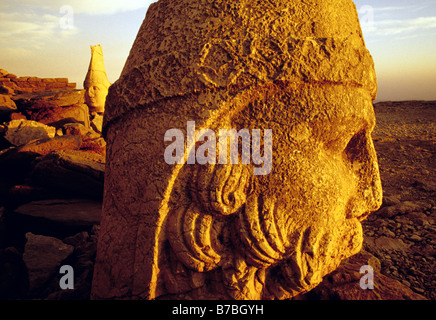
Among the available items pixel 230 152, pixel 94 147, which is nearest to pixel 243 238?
pixel 230 152

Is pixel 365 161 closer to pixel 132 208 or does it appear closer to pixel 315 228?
pixel 315 228

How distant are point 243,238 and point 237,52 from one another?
0.85 metres

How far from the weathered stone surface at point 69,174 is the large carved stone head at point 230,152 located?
145cm

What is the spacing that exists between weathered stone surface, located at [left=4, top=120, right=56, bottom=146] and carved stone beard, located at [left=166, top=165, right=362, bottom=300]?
12.2ft

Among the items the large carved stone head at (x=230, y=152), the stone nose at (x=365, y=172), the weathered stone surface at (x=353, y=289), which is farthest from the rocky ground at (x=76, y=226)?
the large carved stone head at (x=230, y=152)

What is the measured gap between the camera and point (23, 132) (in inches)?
168

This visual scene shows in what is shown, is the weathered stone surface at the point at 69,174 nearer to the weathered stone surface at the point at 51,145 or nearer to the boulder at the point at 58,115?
the weathered stone surface at the point at 51,145

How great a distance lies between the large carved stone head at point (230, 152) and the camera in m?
1.40

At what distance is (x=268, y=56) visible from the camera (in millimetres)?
1393

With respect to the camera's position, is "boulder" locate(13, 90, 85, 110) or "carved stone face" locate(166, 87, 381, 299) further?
"boulder" locate(13, 90, 85, 110)

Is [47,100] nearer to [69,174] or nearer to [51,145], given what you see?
[51,145]

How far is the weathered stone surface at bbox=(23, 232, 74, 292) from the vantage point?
2144mm

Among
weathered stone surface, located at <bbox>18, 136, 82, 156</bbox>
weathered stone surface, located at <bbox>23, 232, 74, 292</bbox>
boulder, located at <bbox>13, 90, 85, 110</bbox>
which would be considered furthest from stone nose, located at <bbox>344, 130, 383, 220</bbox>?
boulder, located at <bbox>13, 90, 85, 110</bbox>

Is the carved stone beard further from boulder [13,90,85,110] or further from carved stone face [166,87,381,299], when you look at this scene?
boulder [13,90,85,110]
